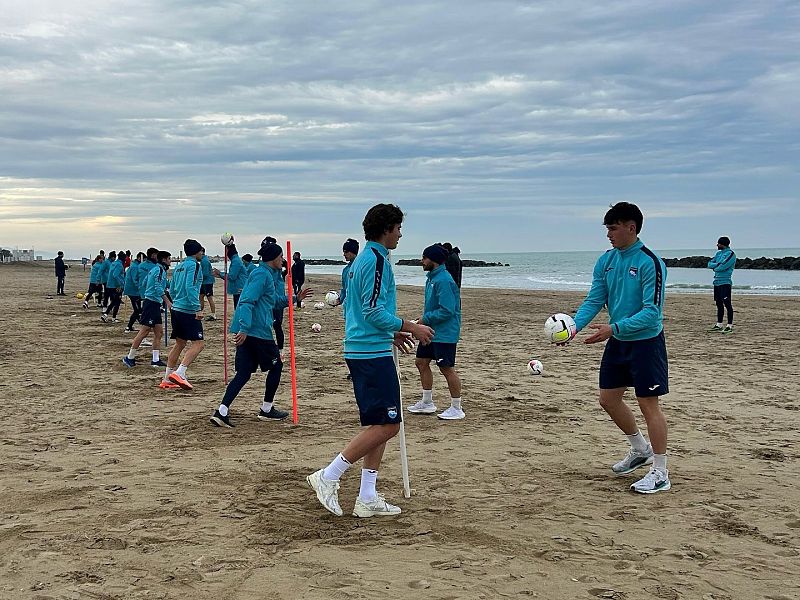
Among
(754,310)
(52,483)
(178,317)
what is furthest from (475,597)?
(754,310)

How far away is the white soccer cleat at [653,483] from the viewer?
5.61m

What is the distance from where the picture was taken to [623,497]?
5555 millimetres

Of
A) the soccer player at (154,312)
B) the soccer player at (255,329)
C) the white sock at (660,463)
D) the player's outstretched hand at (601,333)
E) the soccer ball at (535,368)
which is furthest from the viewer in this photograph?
the soccer player at (154,312)

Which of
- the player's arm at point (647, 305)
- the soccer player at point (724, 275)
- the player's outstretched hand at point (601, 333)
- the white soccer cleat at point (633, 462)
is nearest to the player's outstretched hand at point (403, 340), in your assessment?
the player's outstretched hand at point (601, 333)

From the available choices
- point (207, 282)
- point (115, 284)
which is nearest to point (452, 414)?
point (207, 282)

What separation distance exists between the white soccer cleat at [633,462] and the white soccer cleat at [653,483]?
0.35m

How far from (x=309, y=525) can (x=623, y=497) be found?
2.32 metres

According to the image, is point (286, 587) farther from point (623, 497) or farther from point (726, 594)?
point (623, 497)

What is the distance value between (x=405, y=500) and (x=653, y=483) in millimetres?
1860

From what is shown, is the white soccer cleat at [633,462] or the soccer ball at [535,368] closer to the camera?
the white soccer cleat at [633,462]

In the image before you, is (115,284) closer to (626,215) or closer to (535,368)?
(535,368)

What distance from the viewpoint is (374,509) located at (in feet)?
16.7

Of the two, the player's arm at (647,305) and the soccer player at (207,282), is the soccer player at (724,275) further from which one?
the player's arm at (647,305)

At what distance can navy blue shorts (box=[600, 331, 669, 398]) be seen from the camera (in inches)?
219
